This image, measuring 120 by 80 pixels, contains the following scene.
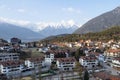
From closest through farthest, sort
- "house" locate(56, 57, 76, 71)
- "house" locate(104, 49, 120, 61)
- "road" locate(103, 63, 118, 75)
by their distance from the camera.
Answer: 1. "road" locate(103, 63, 118, 75)
2. "house" locate(56, 57, 76, 71)
3. "house" locate(104, 49, 120, 61)

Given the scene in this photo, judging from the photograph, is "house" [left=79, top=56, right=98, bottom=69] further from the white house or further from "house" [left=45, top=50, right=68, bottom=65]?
the white house

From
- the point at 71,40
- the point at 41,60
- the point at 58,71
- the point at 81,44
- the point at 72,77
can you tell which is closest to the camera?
the point at 72,77

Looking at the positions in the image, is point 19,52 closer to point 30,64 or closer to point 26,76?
point 30,64

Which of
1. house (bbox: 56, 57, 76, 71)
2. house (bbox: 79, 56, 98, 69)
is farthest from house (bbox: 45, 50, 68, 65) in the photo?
house (bbox: 79, 56, 98, 69)

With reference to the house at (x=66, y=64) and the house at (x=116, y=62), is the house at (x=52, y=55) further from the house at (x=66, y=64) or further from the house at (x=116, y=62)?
the house at (x=116, y=62)

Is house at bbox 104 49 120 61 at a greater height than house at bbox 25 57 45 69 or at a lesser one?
greater

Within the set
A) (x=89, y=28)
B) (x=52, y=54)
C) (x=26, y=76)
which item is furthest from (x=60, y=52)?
(x=89, y=28)

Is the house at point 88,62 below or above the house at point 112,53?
below

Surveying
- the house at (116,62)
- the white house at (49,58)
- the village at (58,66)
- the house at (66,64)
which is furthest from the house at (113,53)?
the house at (66,64)

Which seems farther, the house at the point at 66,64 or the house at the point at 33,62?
the house at the point at 66,64

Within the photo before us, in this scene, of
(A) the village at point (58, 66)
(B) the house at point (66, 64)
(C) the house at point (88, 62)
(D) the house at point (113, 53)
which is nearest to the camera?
(A) the village at point (58, 66)

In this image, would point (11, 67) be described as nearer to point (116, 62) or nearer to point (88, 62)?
point (88, 62)
